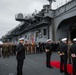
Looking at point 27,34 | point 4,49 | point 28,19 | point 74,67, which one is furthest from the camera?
point 27,34

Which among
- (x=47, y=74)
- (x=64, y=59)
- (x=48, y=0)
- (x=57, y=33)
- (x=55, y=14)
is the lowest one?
(x=47, y=74)

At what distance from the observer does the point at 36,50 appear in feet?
94.5

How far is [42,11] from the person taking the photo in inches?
1522

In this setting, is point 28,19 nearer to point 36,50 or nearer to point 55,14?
point 55,14

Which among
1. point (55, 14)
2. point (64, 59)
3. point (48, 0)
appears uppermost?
point (48, 0)

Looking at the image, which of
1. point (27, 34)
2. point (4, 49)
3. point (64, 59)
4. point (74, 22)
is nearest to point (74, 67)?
point (64, 59)

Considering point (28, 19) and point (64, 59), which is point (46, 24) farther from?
point (64, 59)

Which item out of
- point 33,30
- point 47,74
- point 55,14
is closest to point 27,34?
point 33,30

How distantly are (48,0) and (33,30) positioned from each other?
10310mm

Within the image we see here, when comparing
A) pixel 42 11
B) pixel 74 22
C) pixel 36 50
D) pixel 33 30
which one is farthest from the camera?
pixel 33 30

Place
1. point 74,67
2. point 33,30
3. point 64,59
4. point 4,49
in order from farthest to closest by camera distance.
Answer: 1. point 33,30
2. point 4,49
3. point 64,59
4. point 74,67

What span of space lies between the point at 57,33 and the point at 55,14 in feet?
11.8

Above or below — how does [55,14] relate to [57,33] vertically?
above

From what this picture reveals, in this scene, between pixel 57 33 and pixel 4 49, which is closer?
pixel 4 49
